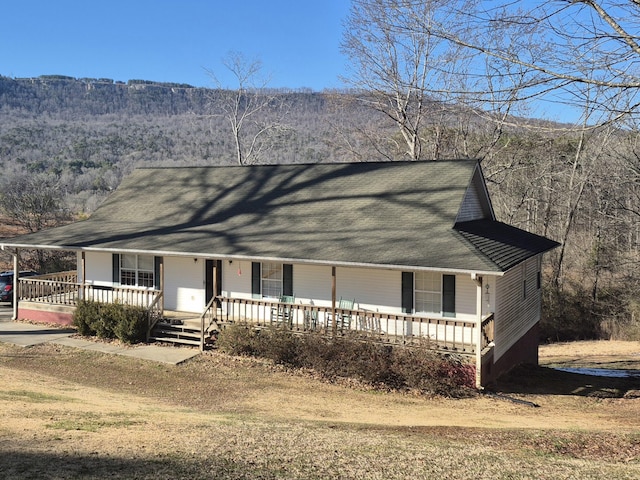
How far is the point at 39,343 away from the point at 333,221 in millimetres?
10117

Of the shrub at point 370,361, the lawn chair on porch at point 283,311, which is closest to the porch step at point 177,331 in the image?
the lawn chair on porch at point 283,311

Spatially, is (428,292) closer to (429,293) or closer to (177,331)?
(429,293)

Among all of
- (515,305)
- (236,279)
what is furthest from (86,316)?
(515,305)

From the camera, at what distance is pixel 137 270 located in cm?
2117

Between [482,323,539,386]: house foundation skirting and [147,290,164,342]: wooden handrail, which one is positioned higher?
[147,290,164,342]: wooden handrail

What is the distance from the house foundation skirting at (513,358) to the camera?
15.6 m

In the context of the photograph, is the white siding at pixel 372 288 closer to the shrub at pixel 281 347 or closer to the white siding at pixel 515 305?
the shrub at pixel 281 347

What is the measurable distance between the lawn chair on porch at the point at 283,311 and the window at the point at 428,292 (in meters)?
3.66

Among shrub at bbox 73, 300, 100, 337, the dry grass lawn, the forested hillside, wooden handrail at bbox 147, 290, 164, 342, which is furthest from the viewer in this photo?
the forested hillside

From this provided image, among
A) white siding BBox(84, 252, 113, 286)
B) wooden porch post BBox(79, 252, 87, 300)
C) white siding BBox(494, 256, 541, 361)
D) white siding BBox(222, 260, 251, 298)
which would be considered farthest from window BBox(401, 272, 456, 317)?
wooden porch post BBox(79, 252, 87, 300)

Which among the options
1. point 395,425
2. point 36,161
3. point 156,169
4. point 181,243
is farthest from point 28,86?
point 395,425

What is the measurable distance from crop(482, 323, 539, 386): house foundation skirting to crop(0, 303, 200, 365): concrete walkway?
8321 mm

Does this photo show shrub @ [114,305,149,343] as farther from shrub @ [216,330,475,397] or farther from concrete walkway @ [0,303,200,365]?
shrub @ [216,330,475,397]

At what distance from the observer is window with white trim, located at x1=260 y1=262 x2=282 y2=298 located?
18.8 meters
